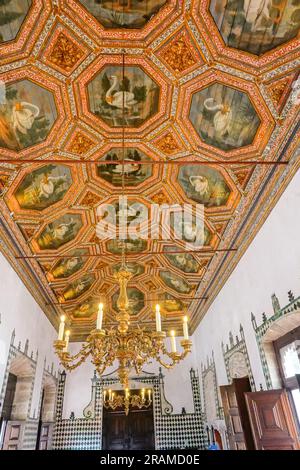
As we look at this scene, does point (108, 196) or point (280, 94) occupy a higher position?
point (108, 196)

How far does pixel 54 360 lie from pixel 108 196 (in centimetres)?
801

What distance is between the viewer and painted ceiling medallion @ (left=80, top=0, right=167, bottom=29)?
3816 mm

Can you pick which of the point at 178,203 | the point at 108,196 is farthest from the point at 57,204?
the point at 178,203

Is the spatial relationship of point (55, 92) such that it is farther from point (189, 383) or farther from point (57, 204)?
point (189, 383)

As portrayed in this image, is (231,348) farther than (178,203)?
Yes

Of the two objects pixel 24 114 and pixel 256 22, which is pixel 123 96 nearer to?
pixel 24 114

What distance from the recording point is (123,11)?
12.8 ft

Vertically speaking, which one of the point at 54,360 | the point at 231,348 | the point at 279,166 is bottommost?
the point at 231,348

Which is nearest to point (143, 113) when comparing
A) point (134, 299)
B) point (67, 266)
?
point (67, 266)

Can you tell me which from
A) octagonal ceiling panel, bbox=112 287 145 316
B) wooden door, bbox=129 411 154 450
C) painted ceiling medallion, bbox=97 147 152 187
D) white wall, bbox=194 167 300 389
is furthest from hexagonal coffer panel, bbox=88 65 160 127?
wooden door, bbox=129 411 154 450

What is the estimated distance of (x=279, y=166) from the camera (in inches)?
209

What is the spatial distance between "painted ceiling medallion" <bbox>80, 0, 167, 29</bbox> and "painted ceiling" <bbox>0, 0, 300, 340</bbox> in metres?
0.01

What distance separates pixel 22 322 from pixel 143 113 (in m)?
6.30

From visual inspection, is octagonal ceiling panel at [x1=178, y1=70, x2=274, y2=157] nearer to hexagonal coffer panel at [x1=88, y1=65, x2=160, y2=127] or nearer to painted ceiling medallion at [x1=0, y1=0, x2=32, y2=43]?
hexagonal coffer panel at [x1=88, y1=65, x2=160, y2=127]
